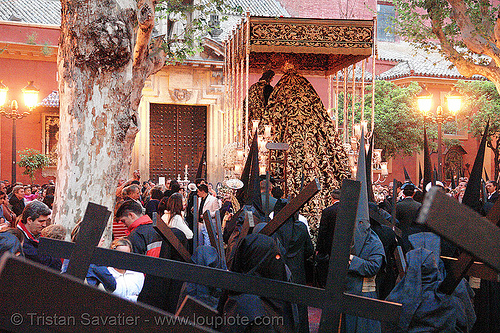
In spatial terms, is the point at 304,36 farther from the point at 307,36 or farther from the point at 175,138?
the point at 175,138

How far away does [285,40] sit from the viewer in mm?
9664

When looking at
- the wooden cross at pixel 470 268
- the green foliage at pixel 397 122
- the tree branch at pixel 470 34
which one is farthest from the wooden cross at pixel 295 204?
the green foliage at pixel 397 122

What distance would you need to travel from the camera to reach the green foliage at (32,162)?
18000 millimetres

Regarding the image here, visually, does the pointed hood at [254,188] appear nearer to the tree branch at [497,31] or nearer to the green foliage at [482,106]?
the tree branch at [497,31]

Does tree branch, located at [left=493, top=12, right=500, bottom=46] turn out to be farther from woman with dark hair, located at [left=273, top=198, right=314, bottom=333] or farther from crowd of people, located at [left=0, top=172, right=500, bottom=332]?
woman with dark hair, located at [left=273, top=198, right=314, bottom=333]

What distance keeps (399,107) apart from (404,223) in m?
19.5

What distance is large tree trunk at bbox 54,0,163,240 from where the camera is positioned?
5.75m

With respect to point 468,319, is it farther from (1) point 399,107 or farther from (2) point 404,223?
(1) point 399,107

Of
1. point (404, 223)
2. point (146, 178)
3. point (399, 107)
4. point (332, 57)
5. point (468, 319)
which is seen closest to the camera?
point (468, 319)

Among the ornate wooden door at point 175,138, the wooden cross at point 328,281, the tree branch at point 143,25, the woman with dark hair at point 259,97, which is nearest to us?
the wooden cross at point 328,281

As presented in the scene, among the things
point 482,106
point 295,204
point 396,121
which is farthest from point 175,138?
point 295,204

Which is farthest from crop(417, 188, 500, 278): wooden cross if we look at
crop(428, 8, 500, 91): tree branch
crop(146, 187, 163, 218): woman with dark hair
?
crop(428, 8, 500, 91): tree branch

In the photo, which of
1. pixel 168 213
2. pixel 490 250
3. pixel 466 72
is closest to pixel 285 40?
pixel 168 213

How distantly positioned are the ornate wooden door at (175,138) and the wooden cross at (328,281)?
1977cm
